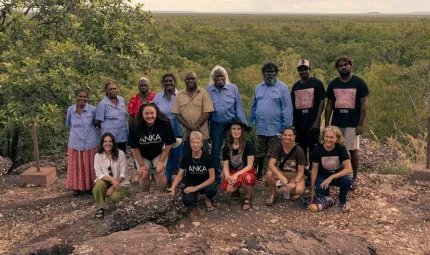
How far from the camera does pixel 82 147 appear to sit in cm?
498

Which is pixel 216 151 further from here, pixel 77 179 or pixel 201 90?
pixel 77 179

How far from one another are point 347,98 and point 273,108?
81cm

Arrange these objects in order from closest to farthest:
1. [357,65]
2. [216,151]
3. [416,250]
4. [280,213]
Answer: [416,250] → [280,213] → [216,151] → [357,65]

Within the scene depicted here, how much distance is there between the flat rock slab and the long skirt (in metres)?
1.92

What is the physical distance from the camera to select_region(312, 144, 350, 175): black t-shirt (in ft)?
14.3

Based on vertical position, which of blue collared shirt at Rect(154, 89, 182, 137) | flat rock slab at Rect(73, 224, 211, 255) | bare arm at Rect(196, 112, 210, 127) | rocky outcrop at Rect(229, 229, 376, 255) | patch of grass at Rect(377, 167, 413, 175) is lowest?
patch of grass at Rect(377, 167, 413, 175)

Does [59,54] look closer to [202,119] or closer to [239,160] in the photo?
[202,119]

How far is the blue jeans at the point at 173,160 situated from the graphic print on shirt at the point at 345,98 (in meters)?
1.83

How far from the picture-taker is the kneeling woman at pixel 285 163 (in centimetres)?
438

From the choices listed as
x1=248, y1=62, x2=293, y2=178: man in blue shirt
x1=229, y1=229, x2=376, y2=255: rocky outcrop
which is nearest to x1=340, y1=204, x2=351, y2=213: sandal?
x1=229, y1=229, x2=376, y2=255: rocky outcrop

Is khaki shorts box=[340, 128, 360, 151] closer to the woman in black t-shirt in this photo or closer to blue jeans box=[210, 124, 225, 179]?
blue jeans box=[210, 124, 225, 179]

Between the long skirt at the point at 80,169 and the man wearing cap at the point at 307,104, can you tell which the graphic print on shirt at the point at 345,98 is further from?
the long skirt at the point at 80,169

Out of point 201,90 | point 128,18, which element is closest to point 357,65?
point 128,18

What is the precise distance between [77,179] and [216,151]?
1.74 metres
